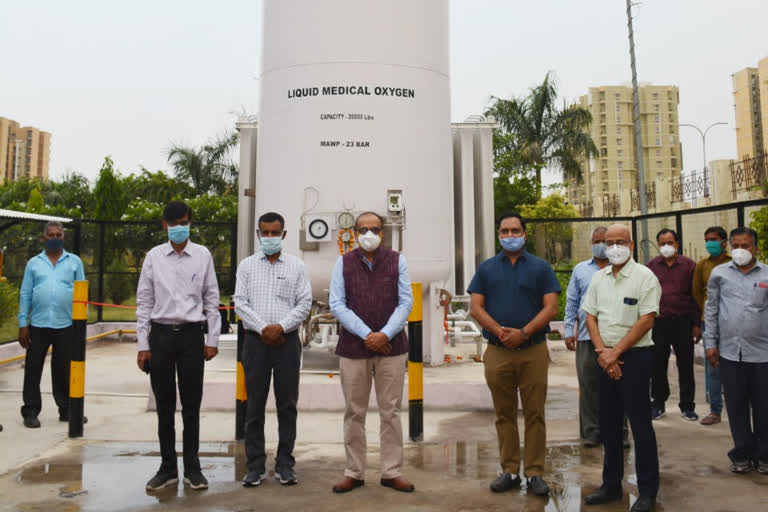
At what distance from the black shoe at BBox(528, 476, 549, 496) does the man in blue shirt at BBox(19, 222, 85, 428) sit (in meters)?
4.78

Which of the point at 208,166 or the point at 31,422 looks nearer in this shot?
the point at 31,422

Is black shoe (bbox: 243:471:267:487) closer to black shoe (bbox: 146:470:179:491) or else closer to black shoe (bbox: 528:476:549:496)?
black shoe (bbox: 146:470:179:491)

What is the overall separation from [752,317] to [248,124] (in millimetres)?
7023

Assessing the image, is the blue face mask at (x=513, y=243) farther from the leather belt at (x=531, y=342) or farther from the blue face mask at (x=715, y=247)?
the blue face mask at (x=715, y=247)

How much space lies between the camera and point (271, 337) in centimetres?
473

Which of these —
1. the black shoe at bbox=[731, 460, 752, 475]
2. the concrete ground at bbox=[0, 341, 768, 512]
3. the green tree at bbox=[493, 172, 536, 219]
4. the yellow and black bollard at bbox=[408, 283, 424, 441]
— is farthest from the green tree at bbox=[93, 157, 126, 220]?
the black shoe at bbox=[731, 460, 752, 475]

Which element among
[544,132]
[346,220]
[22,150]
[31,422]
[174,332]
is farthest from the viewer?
[22,150]

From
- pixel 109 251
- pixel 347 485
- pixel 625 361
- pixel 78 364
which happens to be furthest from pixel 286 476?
pixel 109 251

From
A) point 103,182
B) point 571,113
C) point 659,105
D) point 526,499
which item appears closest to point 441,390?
point 526,499

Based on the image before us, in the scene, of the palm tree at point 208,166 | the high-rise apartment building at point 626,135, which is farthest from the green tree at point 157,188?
the high-rise apartment building at point 626,135

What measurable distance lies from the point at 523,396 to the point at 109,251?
61.1 feet

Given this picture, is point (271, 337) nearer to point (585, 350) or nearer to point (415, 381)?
point (415, 381)

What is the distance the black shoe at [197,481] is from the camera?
15.1 feet

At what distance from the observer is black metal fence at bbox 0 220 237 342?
13.8 meters
